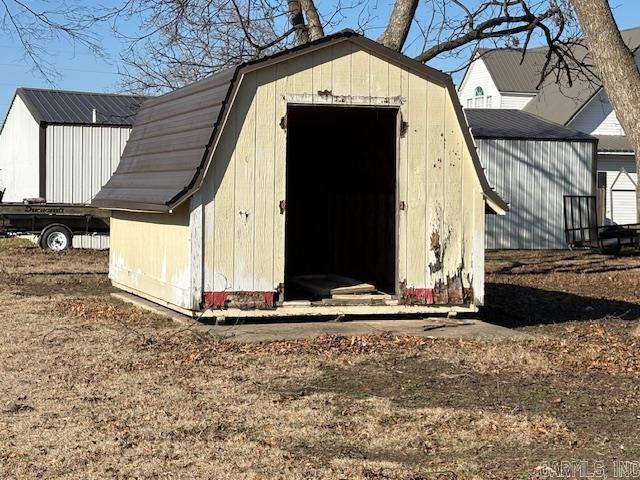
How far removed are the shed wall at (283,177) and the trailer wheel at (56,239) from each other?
1357 cm

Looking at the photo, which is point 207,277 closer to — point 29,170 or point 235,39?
point 235,39

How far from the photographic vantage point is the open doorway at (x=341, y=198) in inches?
497

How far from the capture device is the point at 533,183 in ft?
83.9

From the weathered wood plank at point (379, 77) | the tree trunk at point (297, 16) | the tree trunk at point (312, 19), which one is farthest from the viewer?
the tree trunk at point (297, 16)

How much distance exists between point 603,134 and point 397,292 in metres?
26.8

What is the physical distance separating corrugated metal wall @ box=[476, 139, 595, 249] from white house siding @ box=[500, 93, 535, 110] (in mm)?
18009

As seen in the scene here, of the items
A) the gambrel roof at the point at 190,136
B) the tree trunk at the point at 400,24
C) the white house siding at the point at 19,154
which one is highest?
the tree trunk at the point at 400,24

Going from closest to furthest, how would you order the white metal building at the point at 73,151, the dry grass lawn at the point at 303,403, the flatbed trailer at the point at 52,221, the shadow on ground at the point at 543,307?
the dry grass lawn at the point at 303,403 → the shadow on ground at the point at 543,307 → the flatbed trailer at the point at 52,221 → the white metal building at the point at 73,151

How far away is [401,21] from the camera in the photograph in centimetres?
1647

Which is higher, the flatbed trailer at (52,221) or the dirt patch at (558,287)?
the flatbed trailer at (52,221)

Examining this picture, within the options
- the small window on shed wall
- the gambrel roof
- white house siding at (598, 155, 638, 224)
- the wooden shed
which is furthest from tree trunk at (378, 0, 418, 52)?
the small window on shed wall

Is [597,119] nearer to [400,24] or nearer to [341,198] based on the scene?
[400,24]

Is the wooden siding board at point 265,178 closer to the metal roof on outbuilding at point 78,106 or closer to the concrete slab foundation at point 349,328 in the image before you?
the concrete slab foundation at point 349,328

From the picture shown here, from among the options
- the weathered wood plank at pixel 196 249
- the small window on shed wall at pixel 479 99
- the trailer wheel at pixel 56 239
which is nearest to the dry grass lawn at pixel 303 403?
the weathered wood plank at pixel 196 249
